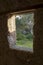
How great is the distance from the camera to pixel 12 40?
228cm

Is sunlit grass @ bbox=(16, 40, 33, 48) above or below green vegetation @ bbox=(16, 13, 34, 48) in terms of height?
below

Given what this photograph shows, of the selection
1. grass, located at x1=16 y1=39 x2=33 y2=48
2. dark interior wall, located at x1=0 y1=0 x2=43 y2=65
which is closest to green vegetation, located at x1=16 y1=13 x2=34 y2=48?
grass, located at x1=16 y1=39 x2=33 y2=48

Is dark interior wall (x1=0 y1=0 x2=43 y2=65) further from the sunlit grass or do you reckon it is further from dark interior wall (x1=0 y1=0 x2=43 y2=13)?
the sunlit grass

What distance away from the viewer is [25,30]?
2.41 m

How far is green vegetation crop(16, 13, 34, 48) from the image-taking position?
7.55ft

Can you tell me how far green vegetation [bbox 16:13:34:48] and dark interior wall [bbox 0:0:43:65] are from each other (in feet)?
0.84

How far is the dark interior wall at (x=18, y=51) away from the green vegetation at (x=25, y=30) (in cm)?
26

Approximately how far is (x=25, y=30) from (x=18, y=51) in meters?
0.47

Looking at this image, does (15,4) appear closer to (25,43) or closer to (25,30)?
(25,30)

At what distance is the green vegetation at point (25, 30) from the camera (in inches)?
90.5

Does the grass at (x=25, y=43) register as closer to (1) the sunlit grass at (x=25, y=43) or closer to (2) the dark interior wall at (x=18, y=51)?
(1) the sunlit grass at (x=25, y=43)

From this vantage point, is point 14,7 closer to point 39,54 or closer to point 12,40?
point 12,40

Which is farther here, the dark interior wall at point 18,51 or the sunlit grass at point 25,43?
the sunlit grass at point 25,43

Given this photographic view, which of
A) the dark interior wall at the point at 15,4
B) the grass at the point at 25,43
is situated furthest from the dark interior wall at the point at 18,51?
the grass at the point at 25,43
